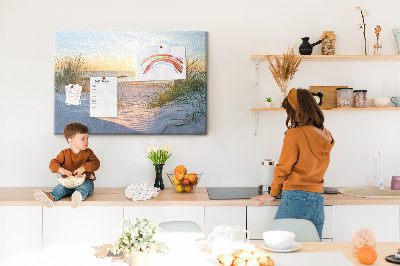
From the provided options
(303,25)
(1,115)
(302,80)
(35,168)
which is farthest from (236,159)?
(1,115)

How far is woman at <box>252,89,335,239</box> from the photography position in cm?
267

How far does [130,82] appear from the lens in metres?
3.48

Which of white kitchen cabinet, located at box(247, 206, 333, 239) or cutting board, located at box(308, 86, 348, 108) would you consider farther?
cutting board, located at box(308, 86, 348, 108)

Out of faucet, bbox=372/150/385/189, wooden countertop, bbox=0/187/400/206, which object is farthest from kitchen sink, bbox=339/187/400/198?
wooden countertop, bbox=0/187/400/206

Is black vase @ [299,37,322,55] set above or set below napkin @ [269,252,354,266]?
above

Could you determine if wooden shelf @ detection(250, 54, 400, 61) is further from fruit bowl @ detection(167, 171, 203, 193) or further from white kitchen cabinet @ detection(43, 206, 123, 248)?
white kitchen cabinet @ detection(43, 206, 123, 248)

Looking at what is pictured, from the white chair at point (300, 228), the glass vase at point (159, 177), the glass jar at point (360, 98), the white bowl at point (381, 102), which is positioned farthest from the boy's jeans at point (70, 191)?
the white bowl at point (381, 102)

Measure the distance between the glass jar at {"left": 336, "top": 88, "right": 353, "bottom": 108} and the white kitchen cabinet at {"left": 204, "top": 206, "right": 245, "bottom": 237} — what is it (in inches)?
46.4

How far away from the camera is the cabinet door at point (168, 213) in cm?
295

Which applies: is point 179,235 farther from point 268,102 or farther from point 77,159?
point 268,102

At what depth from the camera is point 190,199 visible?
297 cm

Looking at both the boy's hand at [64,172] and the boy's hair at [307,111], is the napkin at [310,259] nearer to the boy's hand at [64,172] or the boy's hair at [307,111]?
the boy's hair at [307,111]

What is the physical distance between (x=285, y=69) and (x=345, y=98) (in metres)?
0.53

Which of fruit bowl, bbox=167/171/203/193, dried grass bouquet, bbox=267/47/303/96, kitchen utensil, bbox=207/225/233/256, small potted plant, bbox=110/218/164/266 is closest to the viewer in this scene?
small potted plant, bbox=110/218/164/266
